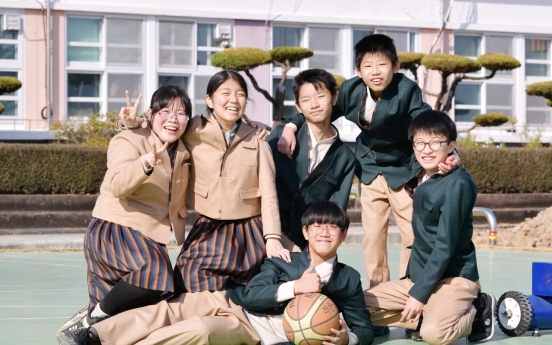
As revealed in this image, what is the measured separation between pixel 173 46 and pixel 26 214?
7.40 metres

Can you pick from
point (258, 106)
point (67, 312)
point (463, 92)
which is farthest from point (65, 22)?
point (67, 312)

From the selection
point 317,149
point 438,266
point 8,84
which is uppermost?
point 8,84

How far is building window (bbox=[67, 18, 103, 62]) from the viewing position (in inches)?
734

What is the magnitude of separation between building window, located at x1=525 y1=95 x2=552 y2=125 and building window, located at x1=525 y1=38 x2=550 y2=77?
638 millimetres

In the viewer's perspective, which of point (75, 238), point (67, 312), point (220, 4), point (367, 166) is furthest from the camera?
point (220, 4)

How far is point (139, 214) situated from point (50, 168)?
359 inches

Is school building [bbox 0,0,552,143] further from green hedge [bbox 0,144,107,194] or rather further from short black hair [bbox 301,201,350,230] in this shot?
short black hair [bbox 301,201,350,230]

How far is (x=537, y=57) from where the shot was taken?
22281mm

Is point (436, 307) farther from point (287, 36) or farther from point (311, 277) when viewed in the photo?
point (287, 36)

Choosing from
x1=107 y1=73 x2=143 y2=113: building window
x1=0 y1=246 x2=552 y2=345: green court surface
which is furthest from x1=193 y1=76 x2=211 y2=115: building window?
x1=0 y1=246 x2=552 y2=345: green court surface

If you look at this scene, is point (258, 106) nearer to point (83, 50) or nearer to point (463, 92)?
point (83, 50)

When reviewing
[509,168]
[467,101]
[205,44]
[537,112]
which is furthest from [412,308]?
[537,112]

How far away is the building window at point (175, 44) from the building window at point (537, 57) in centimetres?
867

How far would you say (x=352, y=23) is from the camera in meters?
20.5
